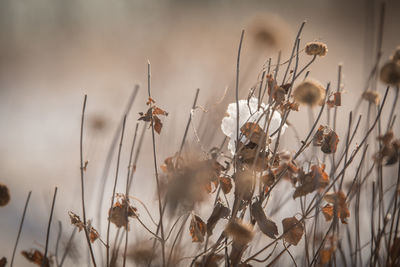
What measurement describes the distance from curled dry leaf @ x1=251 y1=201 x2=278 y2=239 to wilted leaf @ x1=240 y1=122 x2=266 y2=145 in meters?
0.14

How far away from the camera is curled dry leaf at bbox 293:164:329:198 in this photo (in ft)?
2.60

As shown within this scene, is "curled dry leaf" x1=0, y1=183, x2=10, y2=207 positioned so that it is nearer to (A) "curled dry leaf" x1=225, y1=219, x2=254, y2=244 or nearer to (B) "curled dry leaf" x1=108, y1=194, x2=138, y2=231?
(B) "curled dry leaf" x1=108, y1=194, x2=138, y2=231

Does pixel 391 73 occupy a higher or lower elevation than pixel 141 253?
higher

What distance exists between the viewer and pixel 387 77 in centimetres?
77

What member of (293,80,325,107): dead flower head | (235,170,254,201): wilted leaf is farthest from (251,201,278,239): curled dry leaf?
(293,80,325,107): dead flower head

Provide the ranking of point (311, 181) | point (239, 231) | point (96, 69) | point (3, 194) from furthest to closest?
point (96, 69), point (3, 194), point (311, 181), point (239, 231)

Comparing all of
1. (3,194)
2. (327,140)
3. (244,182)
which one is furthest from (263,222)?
(3,194)

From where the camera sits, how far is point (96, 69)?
12.5ft

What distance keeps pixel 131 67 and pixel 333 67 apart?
2055mm

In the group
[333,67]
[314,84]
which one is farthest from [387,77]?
[333,67]

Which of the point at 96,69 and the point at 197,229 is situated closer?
the point at 197,229

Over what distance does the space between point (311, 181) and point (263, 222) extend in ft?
0.44

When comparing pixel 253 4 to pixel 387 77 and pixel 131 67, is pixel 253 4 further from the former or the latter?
pixel 387 77

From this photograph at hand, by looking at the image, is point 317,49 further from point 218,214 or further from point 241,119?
point 218,214
